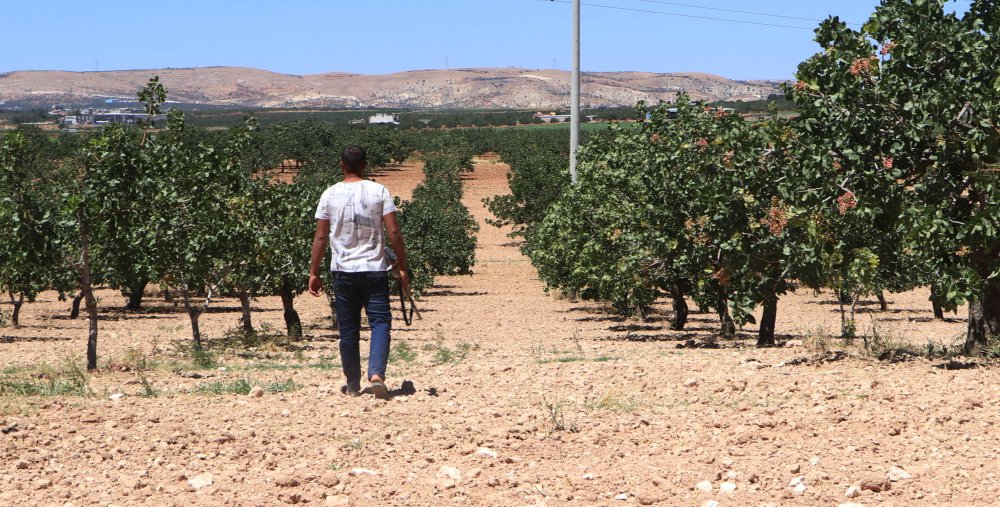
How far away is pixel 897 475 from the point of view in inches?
232

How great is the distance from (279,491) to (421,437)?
1.21 m

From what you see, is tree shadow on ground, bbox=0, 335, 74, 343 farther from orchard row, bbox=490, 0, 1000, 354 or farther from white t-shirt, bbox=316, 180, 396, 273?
white t-shirt, bbox=316, 180, 396, 273

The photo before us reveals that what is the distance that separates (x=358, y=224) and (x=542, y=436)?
2.04m

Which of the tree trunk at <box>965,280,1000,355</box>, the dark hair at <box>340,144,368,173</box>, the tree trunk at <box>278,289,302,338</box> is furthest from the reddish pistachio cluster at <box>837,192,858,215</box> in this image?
the tree trunk at <box>278,289,302,338</box>

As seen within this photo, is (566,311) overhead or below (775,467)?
below

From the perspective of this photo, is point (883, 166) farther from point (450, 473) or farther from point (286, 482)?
point (286, 482)

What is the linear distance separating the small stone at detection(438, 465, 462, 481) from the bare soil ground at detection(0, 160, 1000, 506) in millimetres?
13

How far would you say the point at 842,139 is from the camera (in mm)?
9516

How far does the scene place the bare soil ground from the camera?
5.83 meters

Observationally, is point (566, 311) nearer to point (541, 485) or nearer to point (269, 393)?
point (269, 393)

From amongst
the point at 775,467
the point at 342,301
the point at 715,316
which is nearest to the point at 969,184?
the point at 775,467

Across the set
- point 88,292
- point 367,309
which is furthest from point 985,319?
point 88,292

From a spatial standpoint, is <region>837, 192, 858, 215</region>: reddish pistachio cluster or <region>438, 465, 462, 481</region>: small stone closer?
<region>438, 465, 462, 481</region>: small stone

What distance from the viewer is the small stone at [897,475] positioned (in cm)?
584
